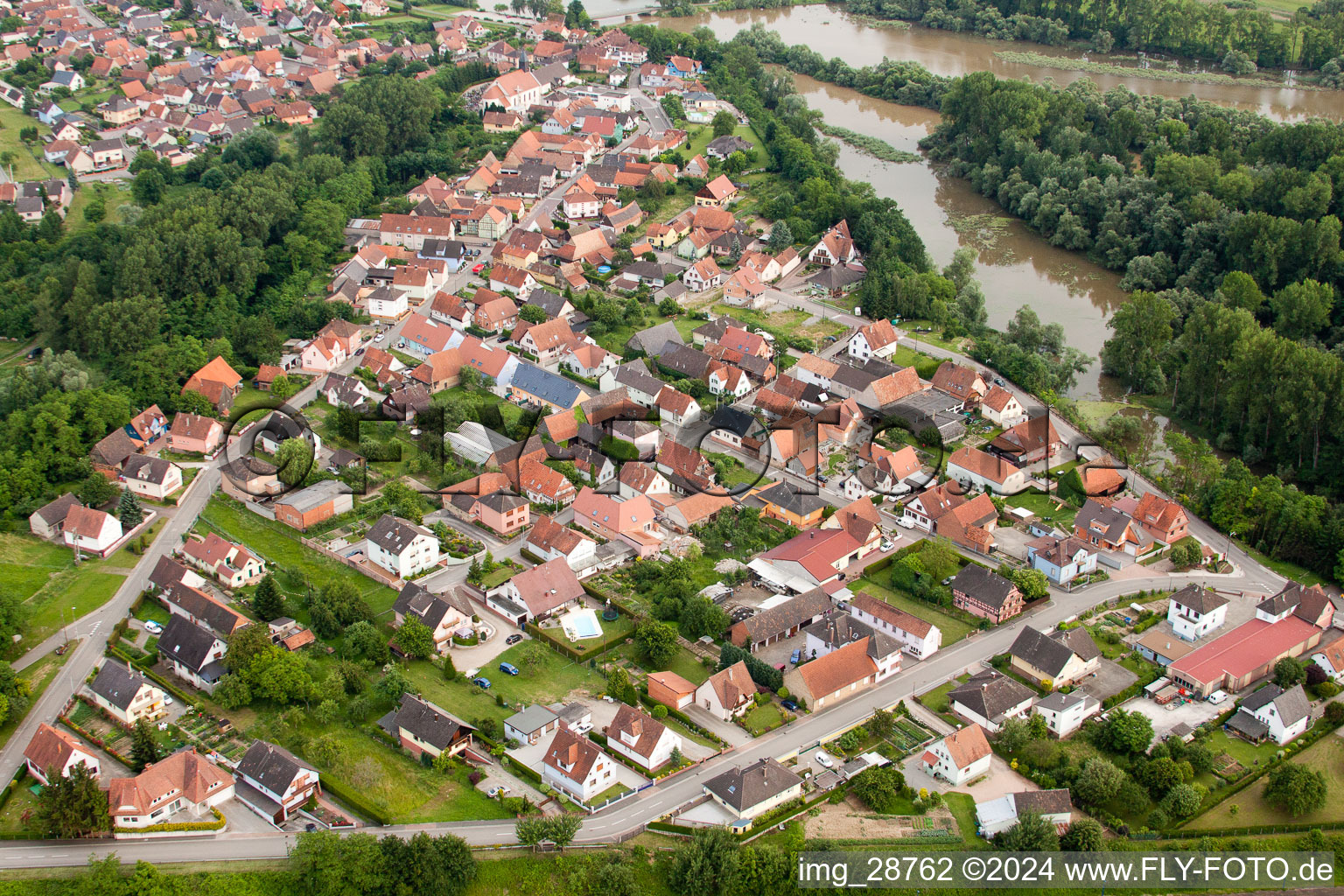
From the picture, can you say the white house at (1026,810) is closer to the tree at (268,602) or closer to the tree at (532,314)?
the tree at (268,602)

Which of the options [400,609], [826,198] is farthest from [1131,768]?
[826,198]

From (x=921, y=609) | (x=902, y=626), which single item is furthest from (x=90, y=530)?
(x=921, y=609)

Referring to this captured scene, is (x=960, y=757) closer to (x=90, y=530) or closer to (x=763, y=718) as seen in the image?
(x=763, y=718)

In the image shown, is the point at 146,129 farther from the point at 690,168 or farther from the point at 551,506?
the point at 551,506

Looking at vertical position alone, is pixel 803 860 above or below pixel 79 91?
below

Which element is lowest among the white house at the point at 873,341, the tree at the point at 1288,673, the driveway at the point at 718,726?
the driveway at the point at 718,726

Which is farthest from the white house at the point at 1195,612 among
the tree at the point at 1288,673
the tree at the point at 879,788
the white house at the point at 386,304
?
the white house at the point at 386,304

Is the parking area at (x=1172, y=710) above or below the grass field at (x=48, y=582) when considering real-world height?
below
